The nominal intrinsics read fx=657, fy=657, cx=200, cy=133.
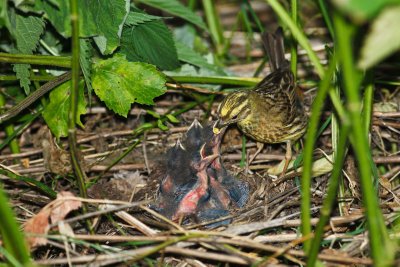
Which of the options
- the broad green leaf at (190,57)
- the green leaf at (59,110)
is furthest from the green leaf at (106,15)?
the broad green leaf at (190,57)

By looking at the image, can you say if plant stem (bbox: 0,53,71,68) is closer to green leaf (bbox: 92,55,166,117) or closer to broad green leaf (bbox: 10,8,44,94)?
broad green leaf (bbox: 10,8,44,94)

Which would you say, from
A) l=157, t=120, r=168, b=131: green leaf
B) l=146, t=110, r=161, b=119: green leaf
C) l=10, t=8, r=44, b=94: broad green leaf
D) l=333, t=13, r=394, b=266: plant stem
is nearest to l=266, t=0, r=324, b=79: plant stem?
l=333, t=13, r=394, b=266: plant stem

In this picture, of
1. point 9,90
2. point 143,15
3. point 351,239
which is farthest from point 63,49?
point 351,239

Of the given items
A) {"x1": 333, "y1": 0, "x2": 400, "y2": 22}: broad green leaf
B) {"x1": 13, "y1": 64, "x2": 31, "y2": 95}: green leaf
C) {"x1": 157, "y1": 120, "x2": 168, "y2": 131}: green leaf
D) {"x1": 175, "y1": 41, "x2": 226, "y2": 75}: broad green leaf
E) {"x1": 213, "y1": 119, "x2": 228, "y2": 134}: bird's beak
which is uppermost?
{"x1": 333, "y1": 0, "x2": 400, "y2": 22}: broad green leaf

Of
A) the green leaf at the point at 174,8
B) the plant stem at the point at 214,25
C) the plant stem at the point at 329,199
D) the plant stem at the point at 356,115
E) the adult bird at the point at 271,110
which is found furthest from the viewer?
the plant stem at the point at 214,25

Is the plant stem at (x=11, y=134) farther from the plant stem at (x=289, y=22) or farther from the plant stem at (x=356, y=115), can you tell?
the plant stem at (x=356, y=115)

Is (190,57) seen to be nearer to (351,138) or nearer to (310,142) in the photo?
(310,142)
